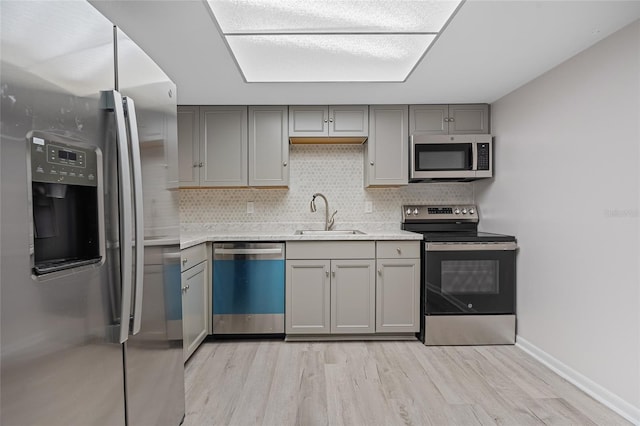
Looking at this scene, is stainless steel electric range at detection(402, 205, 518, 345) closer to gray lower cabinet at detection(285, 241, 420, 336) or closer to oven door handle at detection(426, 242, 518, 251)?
oven door handle at detection(426, 242, 518, 251)

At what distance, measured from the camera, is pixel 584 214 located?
208cm

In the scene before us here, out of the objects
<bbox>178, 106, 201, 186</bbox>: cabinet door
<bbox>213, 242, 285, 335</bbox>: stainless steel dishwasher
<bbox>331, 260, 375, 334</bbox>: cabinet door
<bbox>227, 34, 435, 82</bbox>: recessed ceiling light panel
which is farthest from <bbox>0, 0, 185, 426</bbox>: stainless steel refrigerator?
<bbox>178, 106, 201, 186</bbox>: cabinet door

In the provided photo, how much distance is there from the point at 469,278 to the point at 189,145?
2.75 meters

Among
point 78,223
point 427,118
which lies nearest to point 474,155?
point 427,118

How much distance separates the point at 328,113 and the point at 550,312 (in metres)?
2.38

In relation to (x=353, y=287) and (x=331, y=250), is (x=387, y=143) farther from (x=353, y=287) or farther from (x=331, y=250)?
(x=353, y=287)

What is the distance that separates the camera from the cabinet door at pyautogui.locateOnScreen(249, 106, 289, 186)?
123 inches

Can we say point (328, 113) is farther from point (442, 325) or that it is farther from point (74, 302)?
point (74, 302)

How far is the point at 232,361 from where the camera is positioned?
8.08ft

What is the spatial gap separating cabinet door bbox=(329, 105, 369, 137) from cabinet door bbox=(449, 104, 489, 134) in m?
0.82

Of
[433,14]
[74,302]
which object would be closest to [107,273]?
[74,302]

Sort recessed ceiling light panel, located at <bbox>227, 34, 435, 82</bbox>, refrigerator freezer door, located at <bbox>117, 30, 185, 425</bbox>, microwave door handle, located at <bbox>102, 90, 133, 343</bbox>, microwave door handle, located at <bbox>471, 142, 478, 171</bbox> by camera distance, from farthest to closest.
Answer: microwave door handle, located at <bbox>471, 142, 478, 171</bbox> → recessed ceiling light panel, located at <bbox>227, 34, 435, 82</bbox> → refrigerator freezer door, located at <bbox>117, 30, 185, 425</bbox> → microwave door handle, located at <bbox>102, 90, 133, 343</bbox>

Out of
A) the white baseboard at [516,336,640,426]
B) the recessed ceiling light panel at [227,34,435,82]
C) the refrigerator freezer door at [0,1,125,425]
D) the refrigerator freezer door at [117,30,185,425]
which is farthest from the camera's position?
the recessed ceiling light panel at [227,34,435,82]

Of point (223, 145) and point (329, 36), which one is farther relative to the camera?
point (223, 145)
